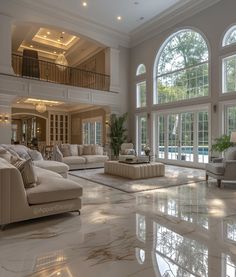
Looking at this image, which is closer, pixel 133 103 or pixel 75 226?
pixel 75 226

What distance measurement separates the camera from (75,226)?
9.86ft

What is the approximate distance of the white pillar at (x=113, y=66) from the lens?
10727 millimetres

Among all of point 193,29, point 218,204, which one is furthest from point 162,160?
point 218,204

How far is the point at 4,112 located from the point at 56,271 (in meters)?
7.10

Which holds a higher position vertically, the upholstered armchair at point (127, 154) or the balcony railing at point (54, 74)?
the balcony railing at point (54, 74)

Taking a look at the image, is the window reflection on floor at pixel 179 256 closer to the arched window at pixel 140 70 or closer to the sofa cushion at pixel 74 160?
the sofa cushion at pixel 74 160

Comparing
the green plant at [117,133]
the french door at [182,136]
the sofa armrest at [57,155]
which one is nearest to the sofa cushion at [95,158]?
the sofa armrest at [57,155]

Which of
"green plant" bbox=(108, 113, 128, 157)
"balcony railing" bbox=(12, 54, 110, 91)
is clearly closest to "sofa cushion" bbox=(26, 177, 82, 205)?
"balcony railing" bbox=(12, 54, 110, 91)

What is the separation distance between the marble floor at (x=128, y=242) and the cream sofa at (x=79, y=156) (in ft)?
12.7

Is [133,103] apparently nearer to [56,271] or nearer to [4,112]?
[4,112]

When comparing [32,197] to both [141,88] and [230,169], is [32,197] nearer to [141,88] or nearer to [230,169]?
[230,169]

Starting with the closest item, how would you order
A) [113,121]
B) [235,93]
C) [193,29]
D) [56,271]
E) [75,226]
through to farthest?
[56,271] → [75,226] → [235,93] → [193,29] → [113,121]

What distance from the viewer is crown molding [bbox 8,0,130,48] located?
27.4 ft

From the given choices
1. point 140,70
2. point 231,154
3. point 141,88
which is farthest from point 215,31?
point 231,154
